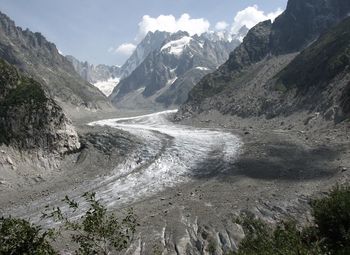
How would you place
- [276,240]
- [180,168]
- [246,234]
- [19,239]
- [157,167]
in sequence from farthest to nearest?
[157,167] < [180,168] < [246,234] < [276,240] < [19,239]

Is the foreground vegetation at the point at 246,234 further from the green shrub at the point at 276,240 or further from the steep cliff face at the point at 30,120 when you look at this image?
the steep cliff face at the point at 30,120

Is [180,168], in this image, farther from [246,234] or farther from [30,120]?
[246,234]

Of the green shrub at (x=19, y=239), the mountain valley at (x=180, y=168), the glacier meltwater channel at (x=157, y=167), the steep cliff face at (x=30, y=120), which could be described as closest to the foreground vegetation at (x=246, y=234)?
the green shrub at (x=19, y=239)

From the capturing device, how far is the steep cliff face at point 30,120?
7256 centimetres

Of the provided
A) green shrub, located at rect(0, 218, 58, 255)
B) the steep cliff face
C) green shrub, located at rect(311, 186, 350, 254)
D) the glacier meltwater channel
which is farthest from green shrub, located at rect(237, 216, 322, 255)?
the steep cliff face

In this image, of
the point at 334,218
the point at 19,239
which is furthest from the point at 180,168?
the point at 19,239

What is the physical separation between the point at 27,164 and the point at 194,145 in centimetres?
3751

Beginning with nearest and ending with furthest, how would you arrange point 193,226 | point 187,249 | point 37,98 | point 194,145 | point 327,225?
point 327,225 < point 187,249 < point 193,226 < point 37,98 < point 194,145

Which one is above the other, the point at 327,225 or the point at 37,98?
the point at 37,98

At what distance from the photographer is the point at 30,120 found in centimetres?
7538

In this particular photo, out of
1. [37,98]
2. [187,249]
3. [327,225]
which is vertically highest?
[37,98]

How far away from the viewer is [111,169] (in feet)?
236

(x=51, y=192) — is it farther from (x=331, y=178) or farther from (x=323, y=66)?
(x=323, y=66)

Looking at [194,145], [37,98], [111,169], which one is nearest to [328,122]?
[194,145]
